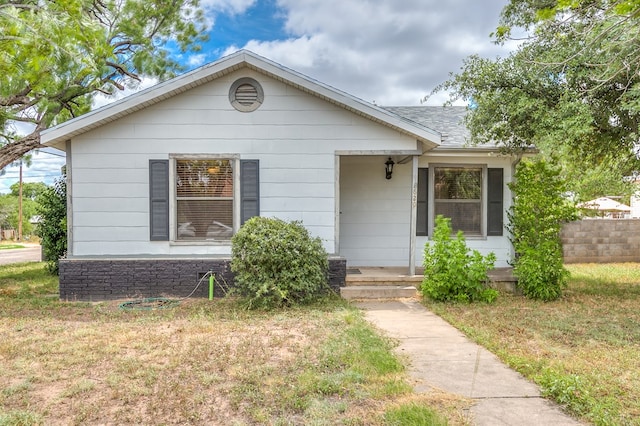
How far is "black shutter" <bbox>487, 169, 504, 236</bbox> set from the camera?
864 cm

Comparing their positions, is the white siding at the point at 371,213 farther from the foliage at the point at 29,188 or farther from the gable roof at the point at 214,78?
the foliage at the point at 29,188

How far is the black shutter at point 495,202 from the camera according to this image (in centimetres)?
864

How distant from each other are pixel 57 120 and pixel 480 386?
12061 millimetres

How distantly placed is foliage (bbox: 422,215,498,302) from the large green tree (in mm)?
1875

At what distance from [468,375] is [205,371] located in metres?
2.30

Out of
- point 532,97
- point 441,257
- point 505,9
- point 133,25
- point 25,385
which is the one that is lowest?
point 25,385

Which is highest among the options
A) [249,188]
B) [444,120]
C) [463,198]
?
[444,120]

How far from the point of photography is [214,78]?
7.36 metres

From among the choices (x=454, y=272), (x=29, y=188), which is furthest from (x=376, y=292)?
(x=29, y=188)

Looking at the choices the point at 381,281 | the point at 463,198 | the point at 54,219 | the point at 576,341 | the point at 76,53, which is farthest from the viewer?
the point at 54,219

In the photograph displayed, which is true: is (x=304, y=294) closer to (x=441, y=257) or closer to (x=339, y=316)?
(x=339, y=316)

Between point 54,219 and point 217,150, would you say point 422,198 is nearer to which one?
point 217,150

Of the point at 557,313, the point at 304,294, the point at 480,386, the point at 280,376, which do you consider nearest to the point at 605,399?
the point at 480,386

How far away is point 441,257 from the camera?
22.8 ft
